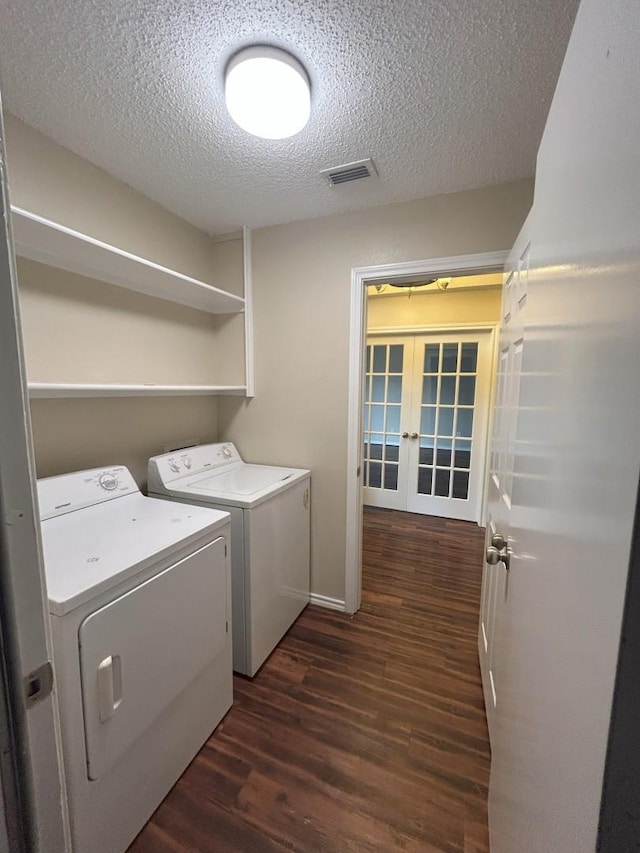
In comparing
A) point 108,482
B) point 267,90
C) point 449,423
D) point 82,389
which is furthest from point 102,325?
point 449,423

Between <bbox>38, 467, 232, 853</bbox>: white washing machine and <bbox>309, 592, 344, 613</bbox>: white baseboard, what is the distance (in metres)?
0.86

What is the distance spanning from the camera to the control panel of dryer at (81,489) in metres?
1.39

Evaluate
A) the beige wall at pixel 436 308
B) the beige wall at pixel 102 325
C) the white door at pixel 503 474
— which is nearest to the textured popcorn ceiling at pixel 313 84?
the beige wall at pixel 102 325

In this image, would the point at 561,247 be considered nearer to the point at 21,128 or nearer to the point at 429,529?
the point at 21,128

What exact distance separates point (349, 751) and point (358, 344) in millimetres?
1941

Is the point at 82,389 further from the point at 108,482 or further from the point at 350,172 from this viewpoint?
the point at 350,172

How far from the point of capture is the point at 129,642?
1.06m

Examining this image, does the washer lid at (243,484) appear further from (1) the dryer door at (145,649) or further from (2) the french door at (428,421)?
(2) the french door at (428,421)

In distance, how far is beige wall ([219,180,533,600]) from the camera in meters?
1.94

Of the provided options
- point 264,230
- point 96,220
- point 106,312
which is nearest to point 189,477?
point 106,312

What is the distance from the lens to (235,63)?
1100 millimetres

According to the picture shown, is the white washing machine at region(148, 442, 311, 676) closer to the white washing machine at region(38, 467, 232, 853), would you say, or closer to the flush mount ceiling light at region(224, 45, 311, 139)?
the white washing machine at region(38, 467, 232, 853)

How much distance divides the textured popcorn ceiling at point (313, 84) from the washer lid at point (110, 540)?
157cm

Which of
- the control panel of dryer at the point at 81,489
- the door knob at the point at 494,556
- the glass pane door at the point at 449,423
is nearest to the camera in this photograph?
the door knob at the point at 494,556
